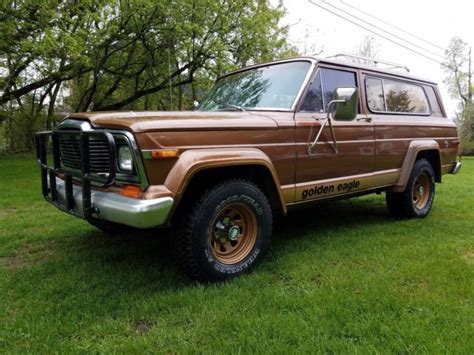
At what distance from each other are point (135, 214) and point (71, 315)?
839 mm

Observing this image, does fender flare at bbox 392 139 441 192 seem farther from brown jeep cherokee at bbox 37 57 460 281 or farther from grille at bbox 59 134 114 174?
grille at bbox 59 134 114 174

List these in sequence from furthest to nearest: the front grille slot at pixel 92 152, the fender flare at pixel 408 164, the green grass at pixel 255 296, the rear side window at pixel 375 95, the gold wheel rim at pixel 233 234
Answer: the fender flare at pixel 408 164 → the rear side window at pixel 375 95 → the gold wheel rim at pixel 233 234 → the front grille slot at pixel 92 152 → the green grass at pixel 255 296

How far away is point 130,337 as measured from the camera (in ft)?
8.37

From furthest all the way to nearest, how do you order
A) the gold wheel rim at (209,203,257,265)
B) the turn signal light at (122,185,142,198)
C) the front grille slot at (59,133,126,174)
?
the gold wheel rim at (209,203,257,265) → the front grille slot at (59,133,126,174) → the turn signal light at (122,185,142,198)

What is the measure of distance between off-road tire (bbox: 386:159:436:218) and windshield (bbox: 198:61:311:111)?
2.27 meters

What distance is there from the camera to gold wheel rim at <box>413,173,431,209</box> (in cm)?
579

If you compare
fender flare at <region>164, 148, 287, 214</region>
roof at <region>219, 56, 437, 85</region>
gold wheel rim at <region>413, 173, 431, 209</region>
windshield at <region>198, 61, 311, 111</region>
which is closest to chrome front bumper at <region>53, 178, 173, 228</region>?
fender flare at <region>164, 148, 287, 214</region>

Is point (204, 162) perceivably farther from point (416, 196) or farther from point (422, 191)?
point (422, 191)

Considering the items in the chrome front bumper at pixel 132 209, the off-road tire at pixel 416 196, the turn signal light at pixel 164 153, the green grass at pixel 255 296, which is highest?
the turn signal light at pixel 164 153

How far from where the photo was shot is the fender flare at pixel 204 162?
9.73 ft

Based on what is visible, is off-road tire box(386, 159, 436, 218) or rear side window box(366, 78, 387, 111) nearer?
rear side window box(366, 78, 387, 111)

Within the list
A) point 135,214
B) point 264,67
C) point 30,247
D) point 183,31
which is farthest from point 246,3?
point 135,214

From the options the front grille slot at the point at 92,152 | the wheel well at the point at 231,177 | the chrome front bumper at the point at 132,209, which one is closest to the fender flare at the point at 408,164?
the wheel well at the point at 231,177

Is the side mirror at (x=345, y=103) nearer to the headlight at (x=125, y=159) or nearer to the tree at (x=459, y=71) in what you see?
the headlight at (x=125, y=159)
